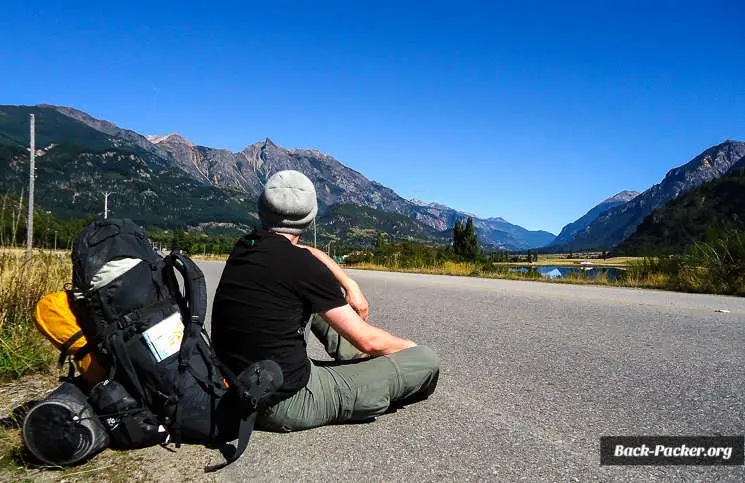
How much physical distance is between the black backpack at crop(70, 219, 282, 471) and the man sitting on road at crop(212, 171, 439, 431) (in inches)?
7.0

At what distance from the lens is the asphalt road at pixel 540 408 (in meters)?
2.46

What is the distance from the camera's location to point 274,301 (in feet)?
9.16

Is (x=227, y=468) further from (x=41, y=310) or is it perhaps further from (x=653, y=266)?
(x=653, y=266)

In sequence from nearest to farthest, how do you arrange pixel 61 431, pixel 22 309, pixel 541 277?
pixel 61 431 → pixel 22 309 → pixel 541 277

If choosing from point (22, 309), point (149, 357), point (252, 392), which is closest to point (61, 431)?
point (149, 357)

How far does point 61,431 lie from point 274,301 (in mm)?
1207

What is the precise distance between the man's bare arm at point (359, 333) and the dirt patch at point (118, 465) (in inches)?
37.4

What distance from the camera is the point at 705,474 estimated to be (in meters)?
2.30

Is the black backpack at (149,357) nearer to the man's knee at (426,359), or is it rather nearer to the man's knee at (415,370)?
the man's knee at (415,370)

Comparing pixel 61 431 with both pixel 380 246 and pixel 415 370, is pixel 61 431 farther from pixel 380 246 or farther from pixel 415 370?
pixel 380 246

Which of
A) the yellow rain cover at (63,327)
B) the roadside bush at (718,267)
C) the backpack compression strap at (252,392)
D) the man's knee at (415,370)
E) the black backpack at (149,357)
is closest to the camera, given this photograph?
the backpack compression strap at (252,392)

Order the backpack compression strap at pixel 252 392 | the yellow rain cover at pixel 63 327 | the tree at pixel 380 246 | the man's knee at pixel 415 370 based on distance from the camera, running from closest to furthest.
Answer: the backpack compression strap at pixel 252 392 < the yellow rain cover at pixel 63 327 < the man's knee at pixel 415 370 < the tree at pixel 380 246

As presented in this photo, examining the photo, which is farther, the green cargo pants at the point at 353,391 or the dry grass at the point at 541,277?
the dry grass at the point at 541,277

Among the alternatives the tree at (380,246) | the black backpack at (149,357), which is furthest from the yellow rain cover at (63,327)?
the tree at (380,246)
